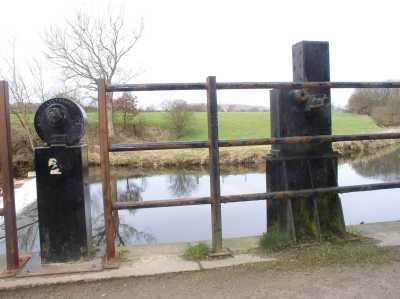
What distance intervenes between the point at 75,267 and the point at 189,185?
373 inches

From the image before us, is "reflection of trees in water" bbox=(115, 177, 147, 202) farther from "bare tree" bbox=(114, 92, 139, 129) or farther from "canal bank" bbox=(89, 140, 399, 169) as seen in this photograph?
"bare tree" bbox=(114, 92, 139, 129)

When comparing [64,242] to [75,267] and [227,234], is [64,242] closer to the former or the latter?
[75,267]

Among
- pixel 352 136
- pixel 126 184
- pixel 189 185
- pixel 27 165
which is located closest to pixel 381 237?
pixel 352 136

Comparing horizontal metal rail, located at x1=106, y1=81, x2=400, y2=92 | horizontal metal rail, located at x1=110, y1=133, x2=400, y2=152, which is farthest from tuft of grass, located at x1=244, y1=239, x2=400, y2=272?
horizontal metal rail, located at x1=106, y1=81, x2=400, y2=92

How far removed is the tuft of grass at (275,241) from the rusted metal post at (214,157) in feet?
1.59

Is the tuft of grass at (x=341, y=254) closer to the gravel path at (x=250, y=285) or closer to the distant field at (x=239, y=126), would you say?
the gravel path at (x=250, y=285)

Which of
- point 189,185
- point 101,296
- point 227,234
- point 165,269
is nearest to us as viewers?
point 101,296

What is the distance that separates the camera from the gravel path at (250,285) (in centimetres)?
274

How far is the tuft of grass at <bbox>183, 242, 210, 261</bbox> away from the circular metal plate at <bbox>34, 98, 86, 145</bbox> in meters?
1.52

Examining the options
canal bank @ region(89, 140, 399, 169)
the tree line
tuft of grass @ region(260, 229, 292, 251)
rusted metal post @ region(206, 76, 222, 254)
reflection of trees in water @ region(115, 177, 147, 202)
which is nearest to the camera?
rusted metal post @ region(206, 76, 222, 254)

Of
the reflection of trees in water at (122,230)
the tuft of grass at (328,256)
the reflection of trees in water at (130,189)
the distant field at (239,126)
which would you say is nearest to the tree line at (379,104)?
the distant field at (239,126)

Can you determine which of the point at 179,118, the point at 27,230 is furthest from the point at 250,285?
the point at 179,118

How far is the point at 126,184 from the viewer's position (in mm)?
14094

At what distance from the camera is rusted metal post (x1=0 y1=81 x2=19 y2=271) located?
10.9ft
